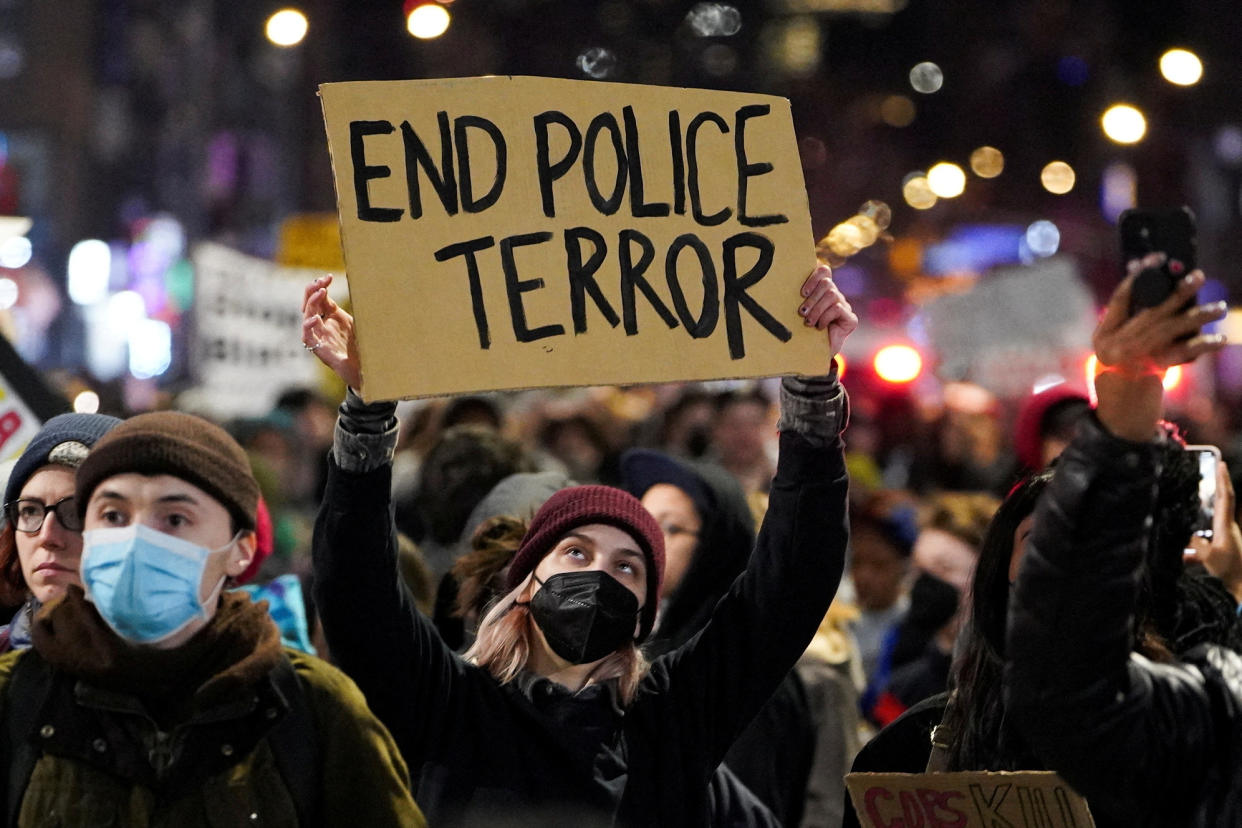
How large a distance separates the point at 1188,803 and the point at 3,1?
185 ft

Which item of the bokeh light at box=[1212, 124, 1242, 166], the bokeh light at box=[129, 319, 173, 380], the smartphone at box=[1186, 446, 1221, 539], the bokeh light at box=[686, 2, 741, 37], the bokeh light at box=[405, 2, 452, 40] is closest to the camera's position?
the smartphone at box=[1186, 446, 1221, 539]

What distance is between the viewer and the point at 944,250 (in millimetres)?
56219

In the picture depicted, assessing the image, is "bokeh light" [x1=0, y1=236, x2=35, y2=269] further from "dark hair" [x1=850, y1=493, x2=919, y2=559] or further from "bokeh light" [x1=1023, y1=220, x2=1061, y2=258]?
"dark hair" [x1=850, y1=493, x2=919, y2=559]

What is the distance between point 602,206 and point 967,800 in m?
1.38

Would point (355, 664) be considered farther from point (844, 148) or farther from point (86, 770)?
point (844, 148)

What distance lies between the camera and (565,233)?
12.9ft

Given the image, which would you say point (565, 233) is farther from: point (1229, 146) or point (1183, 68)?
point (1229, 146)

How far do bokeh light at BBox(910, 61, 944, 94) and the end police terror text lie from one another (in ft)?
118

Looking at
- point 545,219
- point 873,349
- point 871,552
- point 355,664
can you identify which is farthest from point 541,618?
point 873,349

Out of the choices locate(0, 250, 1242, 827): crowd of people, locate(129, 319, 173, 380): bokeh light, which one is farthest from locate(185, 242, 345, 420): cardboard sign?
locate(129, 319, 173, 380): bokeh light

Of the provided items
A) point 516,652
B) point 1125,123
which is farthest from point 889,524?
point 516,652

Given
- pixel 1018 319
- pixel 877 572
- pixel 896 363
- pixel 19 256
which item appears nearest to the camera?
pixel 877 572

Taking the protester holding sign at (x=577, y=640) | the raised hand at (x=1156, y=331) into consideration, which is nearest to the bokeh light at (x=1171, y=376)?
the raised hand at (x=1156, y=331)

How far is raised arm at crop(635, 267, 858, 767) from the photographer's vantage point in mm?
4051
